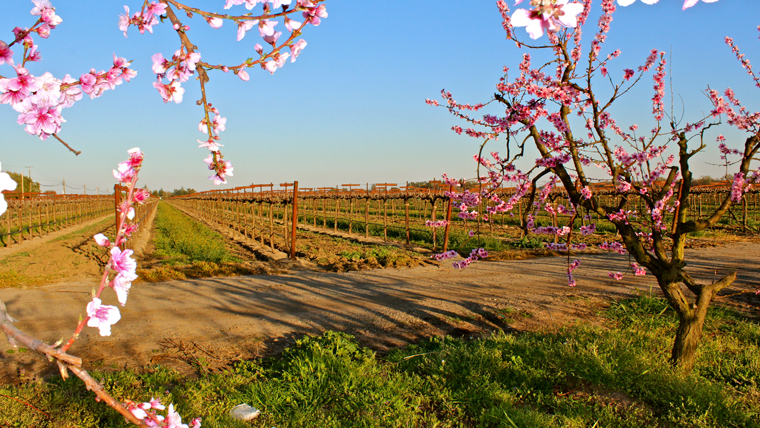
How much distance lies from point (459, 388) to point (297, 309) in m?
3.75

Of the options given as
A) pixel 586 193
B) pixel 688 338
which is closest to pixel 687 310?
pixel 688 338

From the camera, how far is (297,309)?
6844 mm

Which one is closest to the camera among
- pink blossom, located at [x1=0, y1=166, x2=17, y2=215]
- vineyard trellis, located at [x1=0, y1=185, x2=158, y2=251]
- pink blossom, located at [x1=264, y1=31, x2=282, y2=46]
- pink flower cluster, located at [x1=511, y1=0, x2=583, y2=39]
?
pink blossom, located at [x1=0, y1=166, x2=17, y2=215]

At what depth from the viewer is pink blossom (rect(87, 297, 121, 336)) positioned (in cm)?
100

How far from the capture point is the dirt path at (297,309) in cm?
495

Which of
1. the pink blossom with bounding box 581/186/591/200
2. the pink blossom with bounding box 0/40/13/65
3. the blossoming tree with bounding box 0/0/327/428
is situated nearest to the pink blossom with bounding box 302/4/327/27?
the blossoming tree with bounding box 0/0/327/428

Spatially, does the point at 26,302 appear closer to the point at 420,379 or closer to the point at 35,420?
the point at 35,420

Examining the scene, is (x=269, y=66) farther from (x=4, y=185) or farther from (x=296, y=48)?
(x=4, y=185)

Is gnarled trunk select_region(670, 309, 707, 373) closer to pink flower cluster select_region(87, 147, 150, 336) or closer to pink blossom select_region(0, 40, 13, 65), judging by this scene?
pink flower cluster select_region(87, 147, 150, 336)

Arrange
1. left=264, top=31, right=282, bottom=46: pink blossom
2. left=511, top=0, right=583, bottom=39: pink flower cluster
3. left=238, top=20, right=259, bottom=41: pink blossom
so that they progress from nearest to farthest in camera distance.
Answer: left=511, top=0, right=583, bottom=39: pink flower cluster
left=238, top=20, right=259, bottom=41: pink blossom
left=264, top=31, right=282, bottom=46: pink blossom

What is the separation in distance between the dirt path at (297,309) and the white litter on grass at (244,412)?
3.95 feet

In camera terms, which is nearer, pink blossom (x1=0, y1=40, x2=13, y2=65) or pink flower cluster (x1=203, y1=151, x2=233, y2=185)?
pink blossom (x1=0, y1=40, x2=13, y2=65)

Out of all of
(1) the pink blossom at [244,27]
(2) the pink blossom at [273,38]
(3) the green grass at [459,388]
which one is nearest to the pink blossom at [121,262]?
(1) the pink blossom at [244,27]

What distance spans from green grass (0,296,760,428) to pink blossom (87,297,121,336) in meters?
2.44
